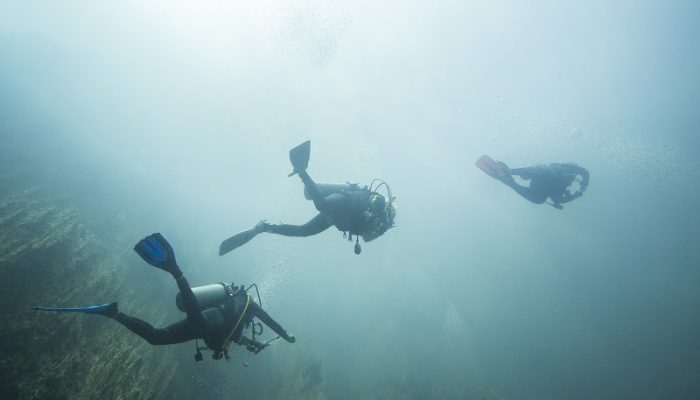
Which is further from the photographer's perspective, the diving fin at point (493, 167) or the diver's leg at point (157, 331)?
the diving fin at point (493, 167)

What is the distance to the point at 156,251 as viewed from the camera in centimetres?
425

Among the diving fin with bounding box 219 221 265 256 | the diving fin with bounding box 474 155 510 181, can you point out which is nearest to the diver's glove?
the diving fin with bounding box 219 221 265 256

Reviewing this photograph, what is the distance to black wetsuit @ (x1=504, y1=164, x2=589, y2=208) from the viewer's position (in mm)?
9074

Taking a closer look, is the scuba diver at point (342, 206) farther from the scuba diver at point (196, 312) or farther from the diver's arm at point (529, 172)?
the diver's arm at point (529, 172)

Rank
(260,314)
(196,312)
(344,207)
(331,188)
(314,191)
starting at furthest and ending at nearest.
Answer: (331,188) → (260,314) → (344,207) → (314,191) → (196,312)

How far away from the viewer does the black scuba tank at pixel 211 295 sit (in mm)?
5987

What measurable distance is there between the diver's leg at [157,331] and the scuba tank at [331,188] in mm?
2892

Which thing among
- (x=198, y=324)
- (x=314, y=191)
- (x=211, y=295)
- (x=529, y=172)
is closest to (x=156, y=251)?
(x=198, y=324)

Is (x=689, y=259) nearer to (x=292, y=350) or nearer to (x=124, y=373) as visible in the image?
(x=292, y=350)

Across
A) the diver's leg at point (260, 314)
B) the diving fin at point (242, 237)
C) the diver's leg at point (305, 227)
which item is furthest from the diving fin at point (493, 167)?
the diver's leg at point (260, 314)

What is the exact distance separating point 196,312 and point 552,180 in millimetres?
8741

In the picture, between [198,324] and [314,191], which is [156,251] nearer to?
[198,324]

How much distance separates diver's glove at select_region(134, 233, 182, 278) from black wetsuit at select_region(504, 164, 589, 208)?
8.48m

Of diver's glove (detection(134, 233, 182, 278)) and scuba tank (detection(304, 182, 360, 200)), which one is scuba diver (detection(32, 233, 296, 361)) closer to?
diver's glove (detection(134, 233, 182, 278))
